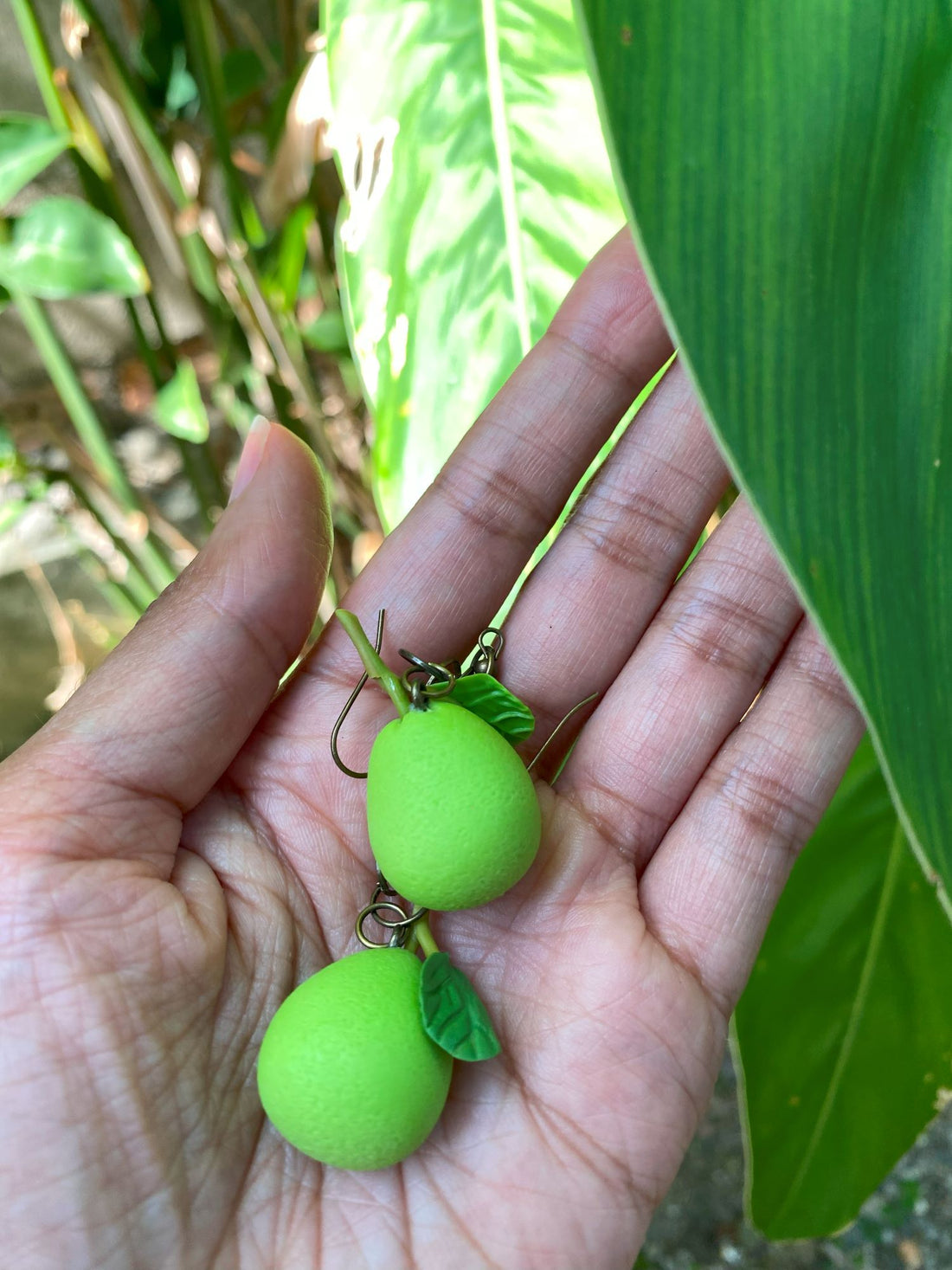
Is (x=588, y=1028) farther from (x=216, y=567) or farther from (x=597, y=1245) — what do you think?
(x=216, y=567)

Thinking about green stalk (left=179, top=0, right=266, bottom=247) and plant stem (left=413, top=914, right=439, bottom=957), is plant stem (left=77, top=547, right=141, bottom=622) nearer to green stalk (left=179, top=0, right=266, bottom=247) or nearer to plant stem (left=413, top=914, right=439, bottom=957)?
green stalk (left=179, top=0, right=266, bottom=247)

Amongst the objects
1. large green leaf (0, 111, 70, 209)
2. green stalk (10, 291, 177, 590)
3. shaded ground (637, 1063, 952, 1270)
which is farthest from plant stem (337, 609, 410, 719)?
shaded ground (637, 1063, 952, 1270)

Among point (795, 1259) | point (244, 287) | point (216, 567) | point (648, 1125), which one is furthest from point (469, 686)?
point (795, 1259)

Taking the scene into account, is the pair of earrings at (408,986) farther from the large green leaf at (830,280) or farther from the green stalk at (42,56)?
the green stalk at (42,56)

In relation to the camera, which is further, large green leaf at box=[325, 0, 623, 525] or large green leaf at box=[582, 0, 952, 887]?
large green leaf at box=[325, 0, 623, 525]

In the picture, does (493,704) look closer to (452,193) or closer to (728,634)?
(728,634)

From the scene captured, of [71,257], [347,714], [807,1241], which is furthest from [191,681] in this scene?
[807,1241]

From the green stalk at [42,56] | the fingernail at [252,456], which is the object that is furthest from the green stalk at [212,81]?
the fingernail at [252,456]
